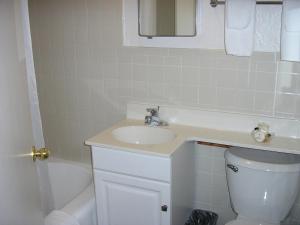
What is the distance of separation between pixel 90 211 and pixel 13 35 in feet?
4.05

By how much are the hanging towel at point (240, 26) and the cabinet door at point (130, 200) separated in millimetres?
773

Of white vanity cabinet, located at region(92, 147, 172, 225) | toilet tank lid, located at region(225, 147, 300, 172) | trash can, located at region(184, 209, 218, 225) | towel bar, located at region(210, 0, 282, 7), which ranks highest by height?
towel bar, located at region(210, 0, 282, 7)

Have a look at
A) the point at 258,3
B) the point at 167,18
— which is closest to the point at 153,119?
the point at 167,18

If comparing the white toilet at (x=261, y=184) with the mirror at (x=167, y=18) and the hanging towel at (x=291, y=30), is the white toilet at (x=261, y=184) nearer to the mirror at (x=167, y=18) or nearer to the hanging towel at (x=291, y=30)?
the hanging towel at (x=291, y=30)

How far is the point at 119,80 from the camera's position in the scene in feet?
7.30

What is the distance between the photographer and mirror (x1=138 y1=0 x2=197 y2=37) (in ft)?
6.41

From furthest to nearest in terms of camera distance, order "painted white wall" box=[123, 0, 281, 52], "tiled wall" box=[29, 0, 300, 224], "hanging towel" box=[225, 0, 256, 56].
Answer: "tiled wall" box=[29, 0, 300, 224] < "painted white wall" box=[123, 0, 281, 52] < "hanging towel" box=[225, 0, 256, 56]

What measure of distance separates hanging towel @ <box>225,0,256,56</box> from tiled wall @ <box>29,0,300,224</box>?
157 mm

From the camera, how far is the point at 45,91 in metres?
2.53

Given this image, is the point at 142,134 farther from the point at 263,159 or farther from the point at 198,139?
the point at 263,159

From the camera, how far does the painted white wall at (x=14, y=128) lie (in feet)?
3.29

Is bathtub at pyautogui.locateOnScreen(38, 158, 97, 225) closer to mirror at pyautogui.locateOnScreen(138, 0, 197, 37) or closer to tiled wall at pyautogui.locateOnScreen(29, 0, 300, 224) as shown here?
tiled wall at pyautogui.locateOnScreen(29, 0, 300, 224)

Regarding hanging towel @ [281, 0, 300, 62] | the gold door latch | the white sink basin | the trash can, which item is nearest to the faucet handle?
the white sink basin

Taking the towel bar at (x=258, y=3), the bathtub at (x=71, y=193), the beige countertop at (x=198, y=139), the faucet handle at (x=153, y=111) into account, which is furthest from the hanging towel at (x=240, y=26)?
the bathtub at (x=71, y=193)
